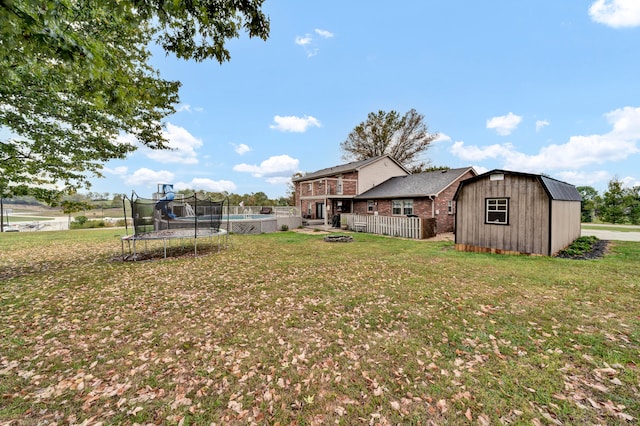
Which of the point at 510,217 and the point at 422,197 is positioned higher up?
the point at 422,197

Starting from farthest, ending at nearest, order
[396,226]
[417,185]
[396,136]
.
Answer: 1. [396,136]
2. [417,185]
3. [396,226]

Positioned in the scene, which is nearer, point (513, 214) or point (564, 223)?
point (513, 214)

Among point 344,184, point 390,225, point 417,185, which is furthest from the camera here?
point 344,184

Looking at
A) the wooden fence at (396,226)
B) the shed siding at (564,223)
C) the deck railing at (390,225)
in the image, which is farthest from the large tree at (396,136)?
the shed siding at (564,223)

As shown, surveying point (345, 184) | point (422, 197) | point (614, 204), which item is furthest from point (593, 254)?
point (614, 204)

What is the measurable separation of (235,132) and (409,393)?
24569mm

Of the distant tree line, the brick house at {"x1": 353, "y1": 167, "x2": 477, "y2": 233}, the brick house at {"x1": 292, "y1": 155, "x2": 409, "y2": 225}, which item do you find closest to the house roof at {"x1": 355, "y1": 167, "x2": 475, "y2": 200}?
the brick house at {"x1": 353, "y1": 167, "x2": 477, "y2": 233}

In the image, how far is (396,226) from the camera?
15.3 metres

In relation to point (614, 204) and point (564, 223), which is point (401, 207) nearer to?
point (564, 223)

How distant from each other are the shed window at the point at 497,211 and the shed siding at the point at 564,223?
4.31 feet

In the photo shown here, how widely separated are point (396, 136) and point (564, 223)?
26.0 meters

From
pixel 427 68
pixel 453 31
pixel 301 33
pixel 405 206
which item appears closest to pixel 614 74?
pixel 453 31

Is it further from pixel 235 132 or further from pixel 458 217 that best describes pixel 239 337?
pixel 235 132

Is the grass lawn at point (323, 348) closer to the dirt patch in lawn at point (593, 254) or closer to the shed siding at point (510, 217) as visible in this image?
the dirt patch in lawn at point (593, 254)
